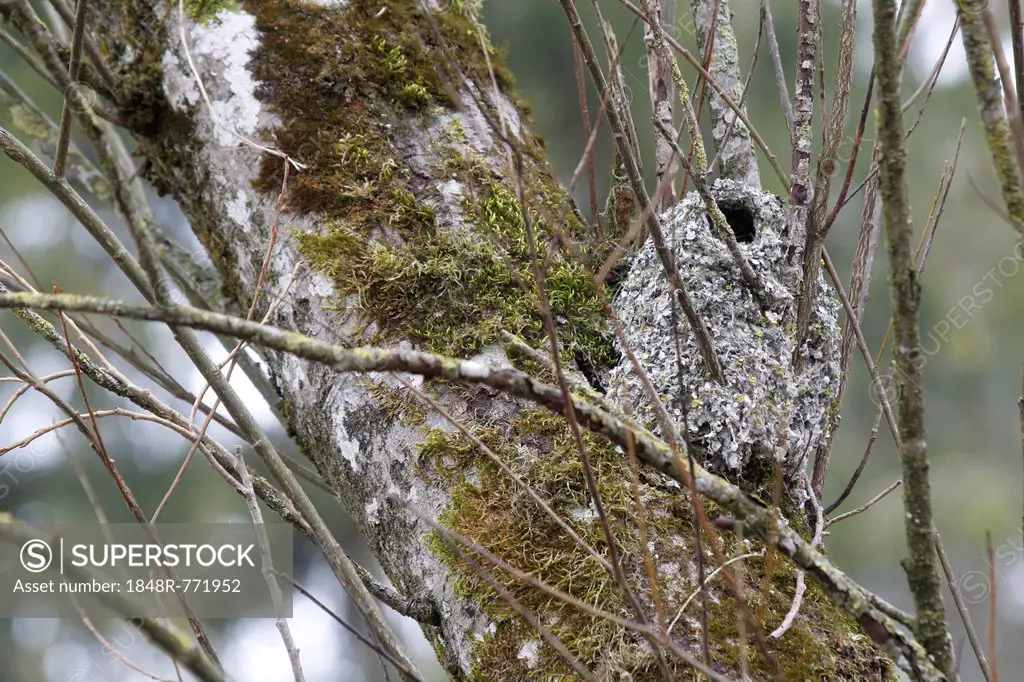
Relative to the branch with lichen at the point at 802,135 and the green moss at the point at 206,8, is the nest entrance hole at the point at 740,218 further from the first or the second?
the green moss at the point at 206,8

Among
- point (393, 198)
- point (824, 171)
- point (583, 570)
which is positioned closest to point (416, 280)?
point (393, 198)

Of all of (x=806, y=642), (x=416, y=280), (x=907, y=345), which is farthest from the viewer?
(x=416, y=280)

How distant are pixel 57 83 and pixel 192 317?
0.73m

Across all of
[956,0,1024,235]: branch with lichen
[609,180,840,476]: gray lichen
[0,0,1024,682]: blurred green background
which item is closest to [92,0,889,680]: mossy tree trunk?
[609,180,840,476]: gray lichen

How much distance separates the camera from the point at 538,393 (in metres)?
0.81

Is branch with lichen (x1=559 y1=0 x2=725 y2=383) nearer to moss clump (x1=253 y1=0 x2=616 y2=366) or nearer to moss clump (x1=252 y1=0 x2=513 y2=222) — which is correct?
moss clump (x1=253 y1=0 x2=616 y2=366)

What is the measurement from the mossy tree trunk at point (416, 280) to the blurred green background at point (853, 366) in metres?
3.00

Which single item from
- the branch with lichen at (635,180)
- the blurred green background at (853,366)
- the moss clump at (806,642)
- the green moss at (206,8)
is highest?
the blurred green background at (853,366)

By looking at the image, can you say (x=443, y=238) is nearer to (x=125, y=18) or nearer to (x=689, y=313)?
(x=689, y=313)

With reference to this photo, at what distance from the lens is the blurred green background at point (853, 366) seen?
6.40m

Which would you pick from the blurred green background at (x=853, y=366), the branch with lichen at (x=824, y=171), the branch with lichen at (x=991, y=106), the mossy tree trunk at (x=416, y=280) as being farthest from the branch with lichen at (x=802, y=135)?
the blurred green background at (x=853, y=366)

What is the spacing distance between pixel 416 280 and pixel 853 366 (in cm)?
721

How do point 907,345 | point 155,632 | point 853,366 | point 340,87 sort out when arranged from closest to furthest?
1. point 155,632
2. point 907,345
3. point 340,87
4. point 853,366

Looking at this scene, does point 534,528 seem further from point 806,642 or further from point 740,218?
point 740,218
